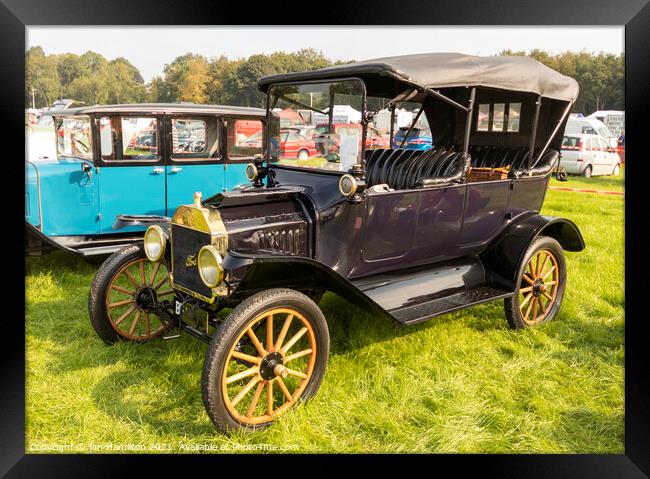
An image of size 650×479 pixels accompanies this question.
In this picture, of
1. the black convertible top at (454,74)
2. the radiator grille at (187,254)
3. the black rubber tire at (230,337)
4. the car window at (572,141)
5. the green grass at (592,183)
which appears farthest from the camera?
the car window at (572,141)

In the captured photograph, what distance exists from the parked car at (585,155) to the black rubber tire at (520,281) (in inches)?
229

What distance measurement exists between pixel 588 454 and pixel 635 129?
180 centimetres

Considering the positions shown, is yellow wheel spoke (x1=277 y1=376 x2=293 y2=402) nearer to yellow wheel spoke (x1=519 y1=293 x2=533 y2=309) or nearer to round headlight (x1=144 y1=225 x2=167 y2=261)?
round headlight (x1=144 y1=225 x2=167 y2=261)

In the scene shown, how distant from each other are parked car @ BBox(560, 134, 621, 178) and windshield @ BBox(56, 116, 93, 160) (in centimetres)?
842

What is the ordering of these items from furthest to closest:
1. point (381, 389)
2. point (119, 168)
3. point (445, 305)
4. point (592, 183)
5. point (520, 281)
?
point (592, 183) → point (119, 168) → point (520, 281) → point (445, 305) → point (381, 389)

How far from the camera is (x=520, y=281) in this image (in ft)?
14.5

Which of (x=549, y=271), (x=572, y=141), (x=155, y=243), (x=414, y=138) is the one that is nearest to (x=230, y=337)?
(x=155, y=243)

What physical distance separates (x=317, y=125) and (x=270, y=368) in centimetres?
179

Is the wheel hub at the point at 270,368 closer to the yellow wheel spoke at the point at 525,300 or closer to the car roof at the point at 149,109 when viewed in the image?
the yellow wheel spoke at the point at 525,300

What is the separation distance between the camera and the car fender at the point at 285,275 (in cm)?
299

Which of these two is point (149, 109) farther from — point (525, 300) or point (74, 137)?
point (525, 300)

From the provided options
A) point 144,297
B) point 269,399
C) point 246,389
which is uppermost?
point 144,297

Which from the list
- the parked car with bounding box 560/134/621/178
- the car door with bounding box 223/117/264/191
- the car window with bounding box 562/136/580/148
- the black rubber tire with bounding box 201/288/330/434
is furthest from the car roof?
the car window with bounding box 562/136/580/148

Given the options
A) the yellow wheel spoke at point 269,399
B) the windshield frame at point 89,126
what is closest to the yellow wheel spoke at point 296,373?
the yellow wheel spoke at point 269,399
